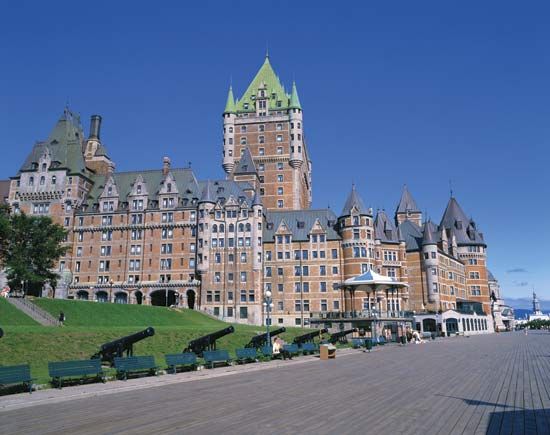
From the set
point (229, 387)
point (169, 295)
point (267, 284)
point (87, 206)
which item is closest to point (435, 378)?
point (229, 387)

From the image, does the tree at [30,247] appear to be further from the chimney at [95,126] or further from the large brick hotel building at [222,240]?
the chimney at [95,126]

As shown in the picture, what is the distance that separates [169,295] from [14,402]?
70.5m

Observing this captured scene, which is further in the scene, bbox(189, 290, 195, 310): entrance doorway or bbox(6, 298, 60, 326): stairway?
bbox(189, 290, 195, 310): entrance doorway

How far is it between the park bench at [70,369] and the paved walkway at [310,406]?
31.3 inches

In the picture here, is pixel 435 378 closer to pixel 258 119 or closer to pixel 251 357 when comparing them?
pixel 251 357

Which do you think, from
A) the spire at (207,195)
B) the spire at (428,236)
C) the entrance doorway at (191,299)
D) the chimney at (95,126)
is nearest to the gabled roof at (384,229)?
the spire at (428,236)

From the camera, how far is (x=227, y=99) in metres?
106

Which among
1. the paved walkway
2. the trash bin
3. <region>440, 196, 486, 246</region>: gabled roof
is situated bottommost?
the paved walkway

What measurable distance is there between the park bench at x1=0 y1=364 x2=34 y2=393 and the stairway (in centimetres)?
3395

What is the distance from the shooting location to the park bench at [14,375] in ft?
53.7

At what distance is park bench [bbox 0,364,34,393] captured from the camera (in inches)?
645

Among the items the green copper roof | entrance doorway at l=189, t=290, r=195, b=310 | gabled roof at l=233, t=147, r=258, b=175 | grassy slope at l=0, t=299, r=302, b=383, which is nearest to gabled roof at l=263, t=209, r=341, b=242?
gabled roof at l=233, t=147, r=258, b=175

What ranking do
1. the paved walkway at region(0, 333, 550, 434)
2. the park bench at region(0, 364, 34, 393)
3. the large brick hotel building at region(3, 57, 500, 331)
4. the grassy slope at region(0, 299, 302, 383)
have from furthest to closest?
1. the large brick hotel building at region(3, 57, 500, 331)
2. the grassy slope at region(0, 299, 302, 383)
3. the park bench at region(0, 364, 34, 393)
4. the paved walkway at region(0, 333, 550, 434)

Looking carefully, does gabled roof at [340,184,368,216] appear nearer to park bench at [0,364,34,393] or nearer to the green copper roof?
the green copper roof
